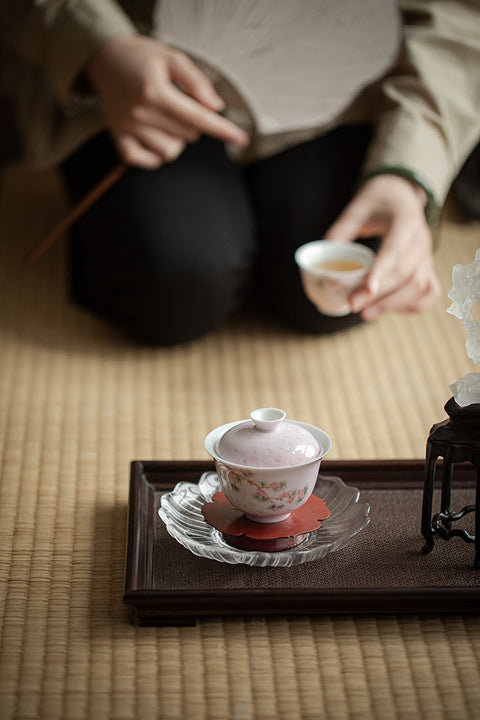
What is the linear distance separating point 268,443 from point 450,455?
0.18 m

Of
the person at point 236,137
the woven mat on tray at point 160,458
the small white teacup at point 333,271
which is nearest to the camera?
the woven mat on tray at point 160,458

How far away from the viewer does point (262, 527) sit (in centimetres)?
80

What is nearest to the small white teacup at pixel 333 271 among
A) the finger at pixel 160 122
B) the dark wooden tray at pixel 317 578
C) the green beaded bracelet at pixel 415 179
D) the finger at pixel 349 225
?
the finger at pixel 349 225

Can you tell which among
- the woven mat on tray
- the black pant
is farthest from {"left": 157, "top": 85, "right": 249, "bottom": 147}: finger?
the woven mat on tray

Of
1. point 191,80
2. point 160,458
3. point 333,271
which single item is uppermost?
point 191,80

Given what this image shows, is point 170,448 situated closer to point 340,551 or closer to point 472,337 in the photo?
point 340,551

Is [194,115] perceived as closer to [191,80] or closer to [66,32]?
[191,80]

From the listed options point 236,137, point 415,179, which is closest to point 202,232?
point 236,137

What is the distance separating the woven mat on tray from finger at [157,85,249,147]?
0.38 m

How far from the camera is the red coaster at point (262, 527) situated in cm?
78

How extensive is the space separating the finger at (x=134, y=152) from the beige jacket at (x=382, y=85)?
0.49 ft

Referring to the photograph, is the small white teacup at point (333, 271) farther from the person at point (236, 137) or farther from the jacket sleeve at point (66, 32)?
the jacket sleeve at point (66, 32)

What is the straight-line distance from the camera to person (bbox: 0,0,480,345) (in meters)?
1.30

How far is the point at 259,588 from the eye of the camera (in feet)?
2.41
